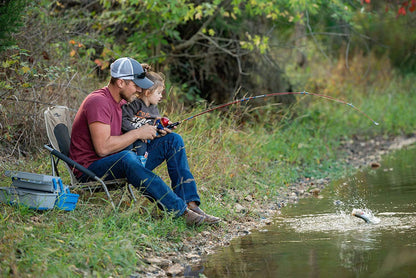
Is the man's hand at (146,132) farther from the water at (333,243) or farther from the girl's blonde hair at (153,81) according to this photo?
the water at (333,243)

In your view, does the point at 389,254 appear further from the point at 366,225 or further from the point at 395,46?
the point at 395,46

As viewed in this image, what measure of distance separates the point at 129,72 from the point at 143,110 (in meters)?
0.48

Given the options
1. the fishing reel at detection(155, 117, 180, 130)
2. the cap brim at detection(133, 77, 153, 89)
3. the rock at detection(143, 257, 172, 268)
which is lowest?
the rock at detection(143, 257, 172, 268)

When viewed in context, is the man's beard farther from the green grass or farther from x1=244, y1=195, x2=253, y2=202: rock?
x1=244, y1=195, x2=253, y2=202: rock

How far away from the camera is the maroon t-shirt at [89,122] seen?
482cm

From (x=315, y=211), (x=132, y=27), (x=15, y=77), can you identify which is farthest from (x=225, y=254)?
(x=132, y=27)

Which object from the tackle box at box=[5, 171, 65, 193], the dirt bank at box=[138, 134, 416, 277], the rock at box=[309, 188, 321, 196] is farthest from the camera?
the rock at box=[309, 188, 321, 196]

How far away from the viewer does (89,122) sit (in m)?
4.80

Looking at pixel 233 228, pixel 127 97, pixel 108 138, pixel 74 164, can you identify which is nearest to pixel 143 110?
pixel 127 97

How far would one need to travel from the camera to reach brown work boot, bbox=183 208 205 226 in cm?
491

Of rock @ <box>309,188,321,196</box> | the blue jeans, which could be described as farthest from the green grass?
rock @ <box>309,188,321,196</box>

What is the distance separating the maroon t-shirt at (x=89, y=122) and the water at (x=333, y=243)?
1.27 m

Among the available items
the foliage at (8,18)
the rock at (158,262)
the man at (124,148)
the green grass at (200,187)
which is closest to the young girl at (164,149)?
A: the man at (124,148)

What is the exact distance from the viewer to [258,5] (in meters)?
8.71
